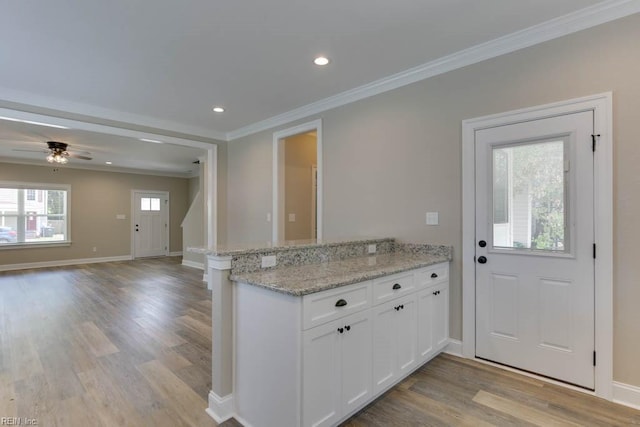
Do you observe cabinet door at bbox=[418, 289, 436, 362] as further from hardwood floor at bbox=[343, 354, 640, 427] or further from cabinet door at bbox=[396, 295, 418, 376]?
hardwood floor at bbox=[343, 354, 640, 427]

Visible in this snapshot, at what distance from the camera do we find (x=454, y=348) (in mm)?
2967

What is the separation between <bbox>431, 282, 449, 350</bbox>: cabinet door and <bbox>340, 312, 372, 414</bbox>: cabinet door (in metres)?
0.96

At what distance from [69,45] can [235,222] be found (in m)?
3.41

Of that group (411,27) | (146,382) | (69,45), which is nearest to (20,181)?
(69,45)

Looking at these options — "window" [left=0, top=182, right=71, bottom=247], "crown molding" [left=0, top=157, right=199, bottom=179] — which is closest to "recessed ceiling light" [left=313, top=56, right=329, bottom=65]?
"crown molding" [left=0, top=157, right=199, bottom=179]

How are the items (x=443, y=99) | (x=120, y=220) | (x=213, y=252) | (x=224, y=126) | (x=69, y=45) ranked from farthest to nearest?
1. (x=120, y=220)
2. (x=224, y=126)
3. (x=443, y=99)
4. (x=69, y=45)
5. (x=213, y=252)

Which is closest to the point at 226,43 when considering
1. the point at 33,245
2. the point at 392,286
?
the point at 392,286

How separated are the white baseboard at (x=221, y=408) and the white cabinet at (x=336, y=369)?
637mm

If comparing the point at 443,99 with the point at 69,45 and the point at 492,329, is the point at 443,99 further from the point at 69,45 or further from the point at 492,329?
the point at 69,45

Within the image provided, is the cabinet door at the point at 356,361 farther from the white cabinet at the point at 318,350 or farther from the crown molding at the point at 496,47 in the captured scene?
the crown molding at the point at 496,47

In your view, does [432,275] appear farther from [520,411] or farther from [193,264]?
[193,264]

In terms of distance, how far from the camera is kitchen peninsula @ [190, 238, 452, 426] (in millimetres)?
1753

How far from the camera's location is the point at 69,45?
276 centimetres

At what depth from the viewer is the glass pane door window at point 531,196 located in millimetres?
2471
